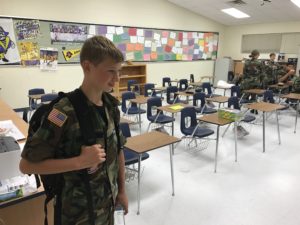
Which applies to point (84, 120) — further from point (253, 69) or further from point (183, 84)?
point (183, 84)

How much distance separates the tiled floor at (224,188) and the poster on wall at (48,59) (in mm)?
4110

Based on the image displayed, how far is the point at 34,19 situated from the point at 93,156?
20.1 feet

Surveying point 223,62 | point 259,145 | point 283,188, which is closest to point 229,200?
point 283,188

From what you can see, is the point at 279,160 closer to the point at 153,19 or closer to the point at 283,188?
the point at 283,188

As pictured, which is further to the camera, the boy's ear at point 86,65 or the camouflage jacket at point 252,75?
the camouflage jacket at point 252,75

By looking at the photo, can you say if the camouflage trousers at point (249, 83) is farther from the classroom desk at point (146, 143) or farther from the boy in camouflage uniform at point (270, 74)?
the classroom desk at point (146, 143)

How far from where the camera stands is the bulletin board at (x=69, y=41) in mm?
5746

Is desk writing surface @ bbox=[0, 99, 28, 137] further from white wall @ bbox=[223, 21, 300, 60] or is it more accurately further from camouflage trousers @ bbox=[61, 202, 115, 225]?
white wall @ bbox=[223, 21, 300, 60]

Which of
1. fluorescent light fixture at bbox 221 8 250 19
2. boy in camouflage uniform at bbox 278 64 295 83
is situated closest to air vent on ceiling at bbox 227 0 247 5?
fluorescent light fixture at bbox 221 8 250 19

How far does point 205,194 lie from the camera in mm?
2758

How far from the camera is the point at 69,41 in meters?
6.56

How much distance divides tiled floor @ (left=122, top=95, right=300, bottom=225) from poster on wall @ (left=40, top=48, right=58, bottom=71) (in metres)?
4.11

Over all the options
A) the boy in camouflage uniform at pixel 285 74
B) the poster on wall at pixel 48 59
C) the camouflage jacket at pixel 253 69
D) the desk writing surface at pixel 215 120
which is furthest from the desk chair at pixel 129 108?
the boy in camouflage uniform at pixel 285 74

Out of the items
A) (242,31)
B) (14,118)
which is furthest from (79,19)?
(242,31)
